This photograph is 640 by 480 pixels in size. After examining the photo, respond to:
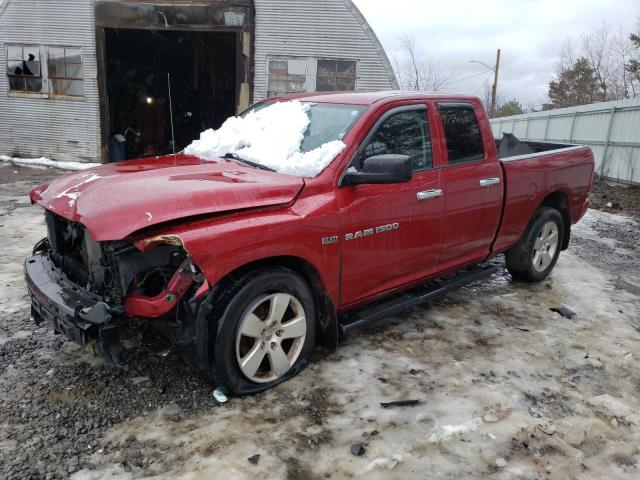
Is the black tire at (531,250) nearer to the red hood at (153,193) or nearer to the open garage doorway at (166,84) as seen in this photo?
the red hood at (153,193)

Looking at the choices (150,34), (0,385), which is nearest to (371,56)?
(150,34)

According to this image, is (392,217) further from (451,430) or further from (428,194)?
(451,430)

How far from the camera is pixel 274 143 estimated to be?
3658mm

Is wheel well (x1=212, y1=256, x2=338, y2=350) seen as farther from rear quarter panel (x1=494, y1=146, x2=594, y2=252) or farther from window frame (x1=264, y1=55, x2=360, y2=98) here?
window frame (x1=264, y1=55, x2=360, y2=98)

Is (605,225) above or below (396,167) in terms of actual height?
below

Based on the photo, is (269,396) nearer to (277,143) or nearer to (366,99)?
(277,143)

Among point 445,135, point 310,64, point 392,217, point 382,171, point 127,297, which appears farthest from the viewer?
point 310,64

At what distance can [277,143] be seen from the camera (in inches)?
143

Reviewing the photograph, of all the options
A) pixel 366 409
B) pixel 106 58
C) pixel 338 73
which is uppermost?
pixel 106 58

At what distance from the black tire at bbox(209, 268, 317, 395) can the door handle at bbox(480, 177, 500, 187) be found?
199 centimetres

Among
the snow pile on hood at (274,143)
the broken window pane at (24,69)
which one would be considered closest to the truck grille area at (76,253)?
the snow pile on hood at (274,143)

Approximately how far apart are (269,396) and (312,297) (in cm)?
68

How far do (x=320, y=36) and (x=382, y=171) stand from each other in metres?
10.2

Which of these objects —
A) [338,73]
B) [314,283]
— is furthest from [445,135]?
[338,73]
